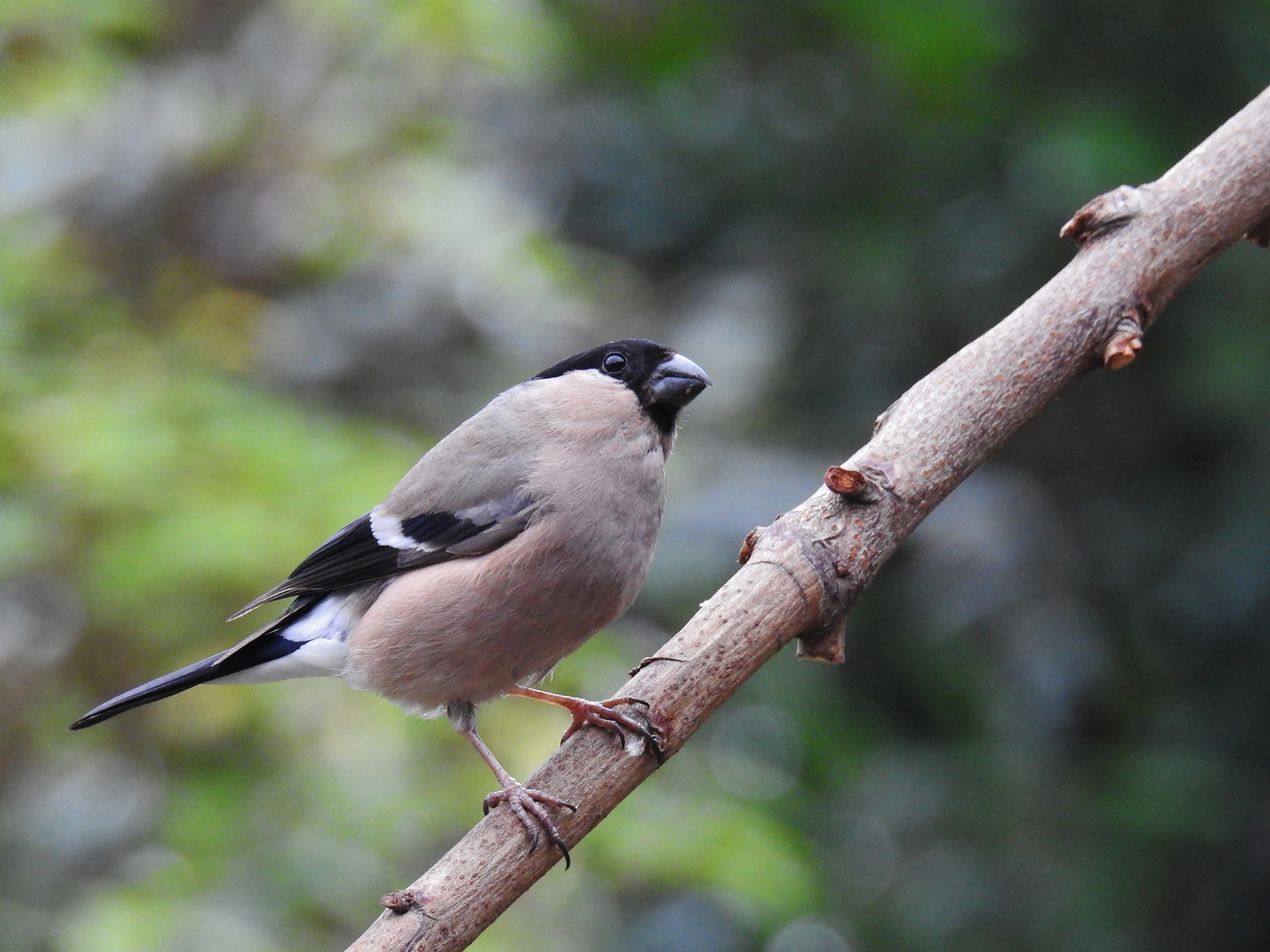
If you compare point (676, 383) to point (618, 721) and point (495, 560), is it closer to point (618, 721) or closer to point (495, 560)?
point (495, 560)

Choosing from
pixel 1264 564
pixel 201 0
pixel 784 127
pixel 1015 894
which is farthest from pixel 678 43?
pixel 1015 894

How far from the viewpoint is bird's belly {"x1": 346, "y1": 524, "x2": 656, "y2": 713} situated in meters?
2.35

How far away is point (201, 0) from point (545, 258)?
1565 mm

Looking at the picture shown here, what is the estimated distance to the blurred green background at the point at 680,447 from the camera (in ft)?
9.97

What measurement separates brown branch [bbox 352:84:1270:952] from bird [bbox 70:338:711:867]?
0.57 ft

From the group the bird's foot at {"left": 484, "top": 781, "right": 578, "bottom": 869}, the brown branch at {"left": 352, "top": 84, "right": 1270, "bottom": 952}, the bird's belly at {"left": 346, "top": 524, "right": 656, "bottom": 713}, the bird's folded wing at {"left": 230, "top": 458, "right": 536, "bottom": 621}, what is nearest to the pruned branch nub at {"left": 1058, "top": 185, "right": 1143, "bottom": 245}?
the brown branch at {"left": 352, "top": 84, "right": 1270, "bottom": 952}

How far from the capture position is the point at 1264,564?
12.4 feet

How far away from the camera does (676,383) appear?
259cm

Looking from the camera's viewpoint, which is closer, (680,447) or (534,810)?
(534,810)

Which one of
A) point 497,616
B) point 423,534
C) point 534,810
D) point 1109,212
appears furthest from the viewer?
point 423,534

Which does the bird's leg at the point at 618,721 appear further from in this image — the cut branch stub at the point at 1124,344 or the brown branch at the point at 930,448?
the cut branch stub at the point at 1124,344

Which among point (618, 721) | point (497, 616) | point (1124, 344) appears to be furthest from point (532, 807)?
point (1124, 344)

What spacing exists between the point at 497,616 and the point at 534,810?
1.55ft

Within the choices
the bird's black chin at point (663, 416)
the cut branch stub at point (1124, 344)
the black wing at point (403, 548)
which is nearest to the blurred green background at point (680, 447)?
the black wing at point (403, 548)
